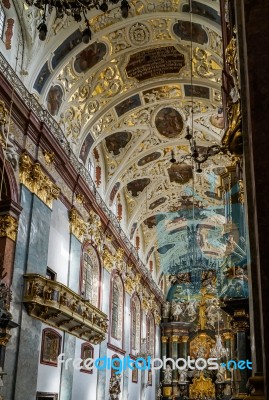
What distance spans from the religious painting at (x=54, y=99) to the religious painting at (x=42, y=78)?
2.27ft

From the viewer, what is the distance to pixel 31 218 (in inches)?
519

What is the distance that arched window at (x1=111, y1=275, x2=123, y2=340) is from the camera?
70.2 feet

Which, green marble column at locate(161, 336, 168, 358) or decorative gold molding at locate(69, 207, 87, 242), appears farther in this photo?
green marble column at locate(161, 336, 168, 358)

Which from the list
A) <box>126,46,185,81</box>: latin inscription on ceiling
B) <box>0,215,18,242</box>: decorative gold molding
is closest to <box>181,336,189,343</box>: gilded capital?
<box>126,46,185,81</box>: latin inscription on ceiling

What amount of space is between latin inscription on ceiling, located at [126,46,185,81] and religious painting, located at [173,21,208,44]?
3.14ft

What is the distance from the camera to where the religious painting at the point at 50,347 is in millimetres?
13562

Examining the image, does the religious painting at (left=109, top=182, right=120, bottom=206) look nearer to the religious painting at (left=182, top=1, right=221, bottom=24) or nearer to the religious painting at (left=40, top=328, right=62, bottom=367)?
the religious painting at (left=40, top=328, right=62, bottom=367)

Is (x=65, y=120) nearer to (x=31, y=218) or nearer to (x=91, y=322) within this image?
(x=31, y=218)

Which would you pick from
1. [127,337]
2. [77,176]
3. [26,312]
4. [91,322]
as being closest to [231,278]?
Result: [26,312]

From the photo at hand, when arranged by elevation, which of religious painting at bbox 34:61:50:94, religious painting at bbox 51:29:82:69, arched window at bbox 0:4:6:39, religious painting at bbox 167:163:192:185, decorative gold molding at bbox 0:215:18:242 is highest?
religious painting at bbox 167:163:192:185

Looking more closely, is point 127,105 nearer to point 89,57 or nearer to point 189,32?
point 89,57

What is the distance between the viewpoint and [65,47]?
1510 centimetres

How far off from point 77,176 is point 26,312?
6.06 meters

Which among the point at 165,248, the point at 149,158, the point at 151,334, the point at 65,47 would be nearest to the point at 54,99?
the point at 65,47
